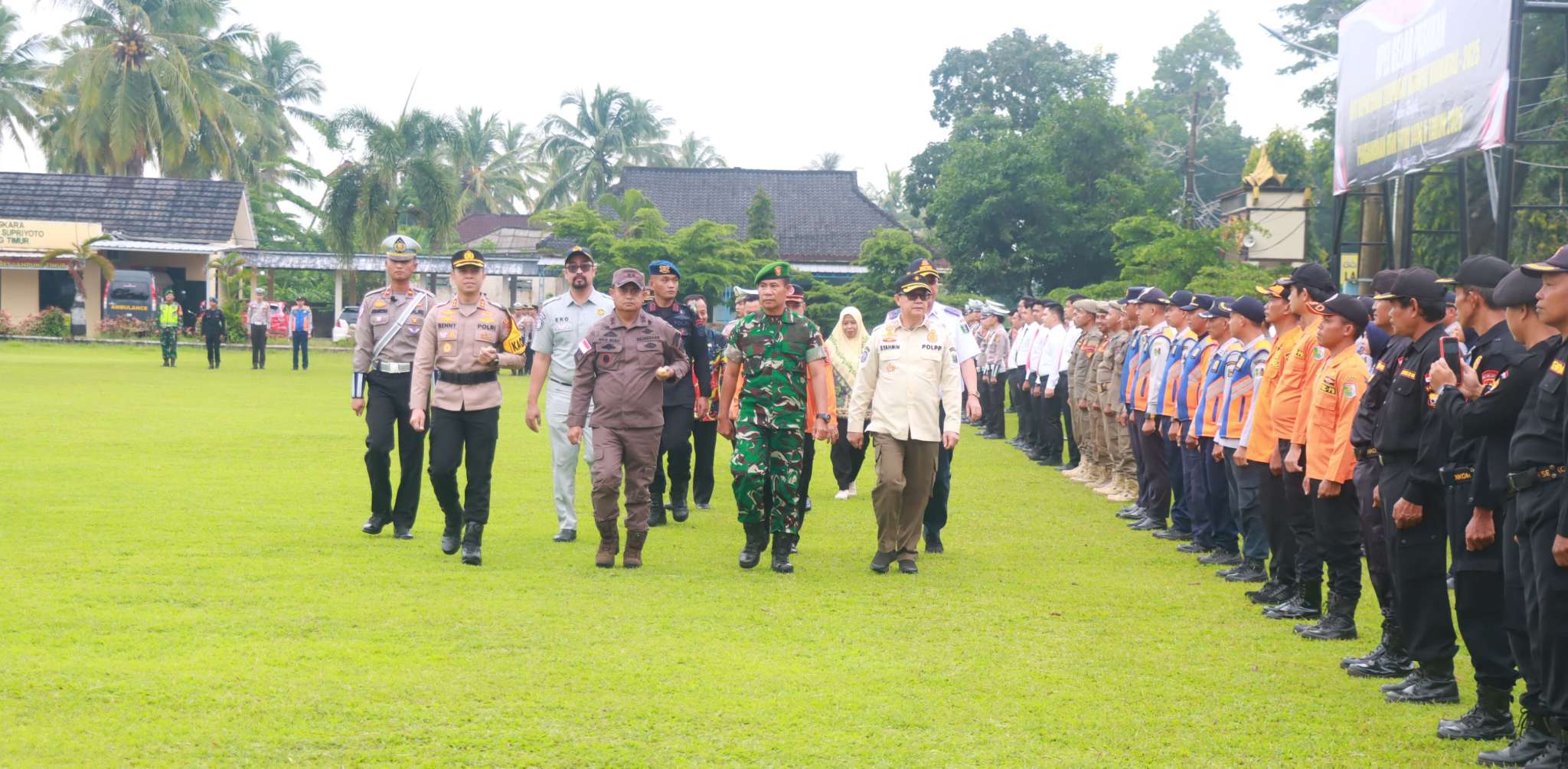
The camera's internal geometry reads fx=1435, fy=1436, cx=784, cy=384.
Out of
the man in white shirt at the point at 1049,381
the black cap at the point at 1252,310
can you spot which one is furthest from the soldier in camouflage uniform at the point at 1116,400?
the black cap at the point at 1252,310

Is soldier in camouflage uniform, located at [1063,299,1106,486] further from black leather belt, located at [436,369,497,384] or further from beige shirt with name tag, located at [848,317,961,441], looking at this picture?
black leather belt, located at [436,369,497,384]

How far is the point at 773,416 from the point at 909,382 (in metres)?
0.92

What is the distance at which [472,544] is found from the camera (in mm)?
9344

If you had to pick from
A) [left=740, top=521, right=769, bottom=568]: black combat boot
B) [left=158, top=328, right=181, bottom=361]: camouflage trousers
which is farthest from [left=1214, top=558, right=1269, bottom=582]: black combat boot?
[left=158, top=328, right=181, bottom=361]: camouflage trousers

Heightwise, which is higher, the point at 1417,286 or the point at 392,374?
the point at 1417,286

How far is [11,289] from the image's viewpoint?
4825cm

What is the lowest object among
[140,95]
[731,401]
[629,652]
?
[629,652]

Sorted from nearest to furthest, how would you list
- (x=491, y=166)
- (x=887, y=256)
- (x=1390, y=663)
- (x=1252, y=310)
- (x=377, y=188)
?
(x=1390, y=663), (x=1252, y=310), (x=887, y=256), (x=377, y=188), (x=491, y=166)

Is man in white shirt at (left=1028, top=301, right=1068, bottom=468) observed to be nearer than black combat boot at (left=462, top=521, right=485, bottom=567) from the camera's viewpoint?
No

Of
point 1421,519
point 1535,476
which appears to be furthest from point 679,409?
point 1535,476

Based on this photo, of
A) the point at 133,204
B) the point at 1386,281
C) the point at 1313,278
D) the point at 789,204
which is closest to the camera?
the point at 1386,281

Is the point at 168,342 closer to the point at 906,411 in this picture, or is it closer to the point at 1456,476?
the point at 906,411

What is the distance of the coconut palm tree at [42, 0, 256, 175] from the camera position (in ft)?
172

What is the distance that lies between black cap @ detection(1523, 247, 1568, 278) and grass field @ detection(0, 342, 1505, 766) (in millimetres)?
1865
